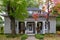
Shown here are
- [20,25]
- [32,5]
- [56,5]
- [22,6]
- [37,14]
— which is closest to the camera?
[22,6]

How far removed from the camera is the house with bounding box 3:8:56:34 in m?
32.7

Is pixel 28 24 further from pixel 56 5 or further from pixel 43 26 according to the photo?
pixel 56 5

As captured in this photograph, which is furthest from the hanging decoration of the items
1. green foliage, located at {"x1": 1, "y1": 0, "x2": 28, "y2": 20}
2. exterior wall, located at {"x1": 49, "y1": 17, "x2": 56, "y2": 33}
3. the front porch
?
green foliage, located at {"x1": 1, "y1": 0, "x2": 28, "y2": 20}

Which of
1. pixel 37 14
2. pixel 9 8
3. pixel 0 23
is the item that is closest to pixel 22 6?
pixel 9 8

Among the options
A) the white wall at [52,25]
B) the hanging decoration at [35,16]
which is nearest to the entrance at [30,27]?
the hanging decoration at [35,16]

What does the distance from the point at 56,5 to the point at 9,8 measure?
24.9 feet

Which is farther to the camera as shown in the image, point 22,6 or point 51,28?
point 51,28

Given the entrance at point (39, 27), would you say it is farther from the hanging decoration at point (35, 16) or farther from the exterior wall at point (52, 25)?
the hanging decoration at point (35, 16)

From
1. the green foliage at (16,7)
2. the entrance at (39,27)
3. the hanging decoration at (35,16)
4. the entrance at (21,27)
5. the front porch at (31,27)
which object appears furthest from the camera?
the entrance at (21,27)

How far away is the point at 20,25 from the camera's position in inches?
1356

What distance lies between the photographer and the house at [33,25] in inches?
1288

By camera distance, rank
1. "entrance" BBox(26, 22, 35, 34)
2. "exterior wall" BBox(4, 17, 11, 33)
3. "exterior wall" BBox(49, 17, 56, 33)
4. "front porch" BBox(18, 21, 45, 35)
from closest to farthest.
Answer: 1. "exterior wall" BBox(4, 17, 11, 33)
2. "exterior wall" BBox(49, 17, 56, 33)
3. "front porch" BBox(18, 21, 45, 35)
4. "entrance" BBox(26, 22, 35, 34)

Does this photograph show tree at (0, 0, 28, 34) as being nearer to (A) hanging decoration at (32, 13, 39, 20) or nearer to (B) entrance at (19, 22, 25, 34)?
(A) hanging decoration at (32, 13, 39, 20)

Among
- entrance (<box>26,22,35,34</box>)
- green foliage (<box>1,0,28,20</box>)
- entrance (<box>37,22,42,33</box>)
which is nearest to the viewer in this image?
green foliage (<box>1,0,28,20</box>)
